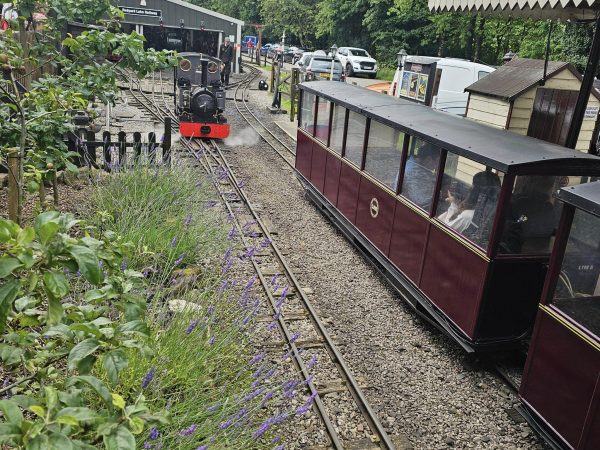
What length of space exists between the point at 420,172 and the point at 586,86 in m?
1.99

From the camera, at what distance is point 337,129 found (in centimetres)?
933

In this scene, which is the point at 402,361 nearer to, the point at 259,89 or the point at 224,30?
the point at 259,89

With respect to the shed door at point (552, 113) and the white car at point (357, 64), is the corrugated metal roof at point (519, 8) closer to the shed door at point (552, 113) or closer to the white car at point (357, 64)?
the shed door at point (552, 113)

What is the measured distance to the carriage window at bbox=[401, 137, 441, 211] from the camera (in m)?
6.20

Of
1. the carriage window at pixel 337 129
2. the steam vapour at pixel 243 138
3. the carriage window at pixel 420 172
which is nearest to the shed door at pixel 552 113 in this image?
the carriage window at pixel 337 129

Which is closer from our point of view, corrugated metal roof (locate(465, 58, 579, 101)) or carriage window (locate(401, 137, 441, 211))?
carriage window (locate(401, 137, 441, 211))

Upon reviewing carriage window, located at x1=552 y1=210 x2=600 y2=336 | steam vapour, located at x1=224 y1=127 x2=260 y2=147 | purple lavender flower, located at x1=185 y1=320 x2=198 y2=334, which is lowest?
steam vapour, located at x1=224 y1=127 x2=260 y2=147

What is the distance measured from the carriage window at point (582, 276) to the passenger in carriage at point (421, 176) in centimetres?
207

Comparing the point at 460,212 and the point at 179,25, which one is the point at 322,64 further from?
the point at 460,212

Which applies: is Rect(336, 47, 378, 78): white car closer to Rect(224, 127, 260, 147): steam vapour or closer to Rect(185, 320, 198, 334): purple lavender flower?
Rect(224, 127, 260, 147): steam vapour

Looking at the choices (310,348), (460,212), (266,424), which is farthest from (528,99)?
(266,424)

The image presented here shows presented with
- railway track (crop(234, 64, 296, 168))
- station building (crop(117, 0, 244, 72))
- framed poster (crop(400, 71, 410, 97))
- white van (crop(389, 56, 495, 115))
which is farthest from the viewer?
station building (crop(117, 0, 244, 72))

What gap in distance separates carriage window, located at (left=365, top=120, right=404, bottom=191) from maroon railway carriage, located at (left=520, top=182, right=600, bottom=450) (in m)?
2.98

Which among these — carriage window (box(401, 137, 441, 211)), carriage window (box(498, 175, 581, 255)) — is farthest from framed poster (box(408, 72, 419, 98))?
carriage window (box(498, 175, 581, 255))
